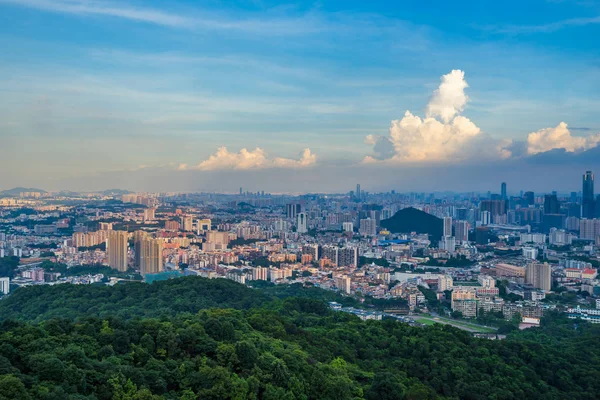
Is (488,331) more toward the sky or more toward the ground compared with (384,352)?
more toward the ground

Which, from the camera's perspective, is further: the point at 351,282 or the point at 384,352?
the point at 351,282

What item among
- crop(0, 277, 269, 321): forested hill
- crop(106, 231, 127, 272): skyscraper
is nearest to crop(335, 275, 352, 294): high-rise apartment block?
crop(0, 277, 269, 321): forested hill

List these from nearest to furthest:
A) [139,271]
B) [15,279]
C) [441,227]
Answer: [15,279] → [139,271] → [441,227]

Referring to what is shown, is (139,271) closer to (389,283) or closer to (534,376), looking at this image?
(389,283)

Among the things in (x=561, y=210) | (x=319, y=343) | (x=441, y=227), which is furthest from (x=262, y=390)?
(x=561, y=210)

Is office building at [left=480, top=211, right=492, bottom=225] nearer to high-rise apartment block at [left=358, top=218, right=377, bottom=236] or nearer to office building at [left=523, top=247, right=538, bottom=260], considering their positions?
high-rise apartment block at [left=358, top=218, right=377, bottom=236]

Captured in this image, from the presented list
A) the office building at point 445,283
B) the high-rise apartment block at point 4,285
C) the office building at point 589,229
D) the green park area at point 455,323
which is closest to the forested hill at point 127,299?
the green park area at point 455,323

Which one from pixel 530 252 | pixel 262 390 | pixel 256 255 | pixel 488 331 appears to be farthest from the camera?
pixel 530 252

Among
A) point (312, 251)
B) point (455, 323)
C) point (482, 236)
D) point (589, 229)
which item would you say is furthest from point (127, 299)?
point (589, 229)
